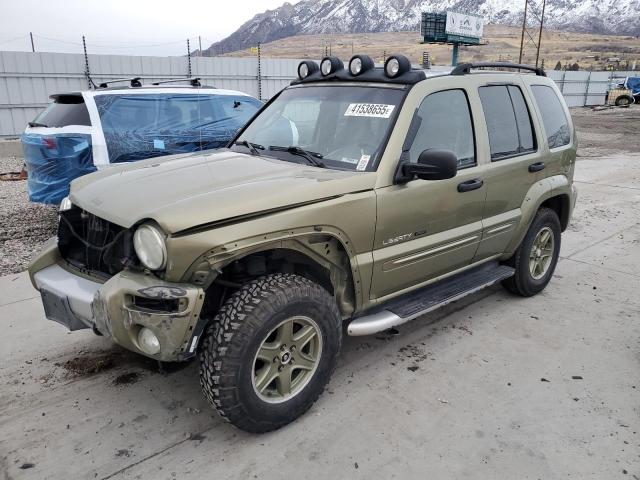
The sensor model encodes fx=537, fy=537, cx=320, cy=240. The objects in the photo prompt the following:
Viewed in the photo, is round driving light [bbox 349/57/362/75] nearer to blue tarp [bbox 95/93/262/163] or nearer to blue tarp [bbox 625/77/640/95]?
blue tarp [bbox 95/93/262/163]

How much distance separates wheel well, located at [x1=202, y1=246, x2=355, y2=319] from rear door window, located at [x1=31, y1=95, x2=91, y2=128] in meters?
4.50

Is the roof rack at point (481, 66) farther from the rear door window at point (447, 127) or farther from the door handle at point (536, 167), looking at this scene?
the door handle at point (536, 167)

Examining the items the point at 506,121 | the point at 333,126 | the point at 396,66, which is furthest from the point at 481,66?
the point at 333,126

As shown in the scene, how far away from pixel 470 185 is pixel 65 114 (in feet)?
17.2

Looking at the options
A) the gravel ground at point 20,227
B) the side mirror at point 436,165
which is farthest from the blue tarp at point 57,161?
the side mirror at point 436,165

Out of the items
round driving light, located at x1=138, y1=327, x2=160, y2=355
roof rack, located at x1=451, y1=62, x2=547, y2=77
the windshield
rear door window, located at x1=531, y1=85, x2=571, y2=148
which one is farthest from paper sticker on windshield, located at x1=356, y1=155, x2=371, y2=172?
rear door window, located at x1=531, y1=85, x2=571, y2=148

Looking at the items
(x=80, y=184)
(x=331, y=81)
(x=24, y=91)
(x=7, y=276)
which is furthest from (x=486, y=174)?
(x=24, y=91)

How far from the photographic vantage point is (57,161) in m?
6.47

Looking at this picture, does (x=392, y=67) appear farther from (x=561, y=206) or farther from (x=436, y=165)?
(x=561, y=206)

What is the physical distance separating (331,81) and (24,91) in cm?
1331

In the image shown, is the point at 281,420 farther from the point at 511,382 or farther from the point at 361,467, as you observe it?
the point at 511,382

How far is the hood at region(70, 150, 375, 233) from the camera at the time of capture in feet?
8.71

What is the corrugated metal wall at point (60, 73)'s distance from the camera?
46.1 feet

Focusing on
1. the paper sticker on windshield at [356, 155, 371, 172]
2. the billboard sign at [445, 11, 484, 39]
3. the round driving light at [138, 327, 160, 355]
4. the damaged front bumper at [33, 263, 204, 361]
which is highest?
the billboard sign at [445, 11, 484, 39]
